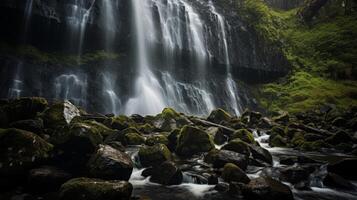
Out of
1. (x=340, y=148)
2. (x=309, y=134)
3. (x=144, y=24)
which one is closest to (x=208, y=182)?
(x=340, y=148)

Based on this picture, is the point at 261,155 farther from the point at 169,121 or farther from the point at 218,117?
the point at 218,117

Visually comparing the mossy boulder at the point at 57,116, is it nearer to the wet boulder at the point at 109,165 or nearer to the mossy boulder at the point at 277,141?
the wet boulder at the point at 109,165

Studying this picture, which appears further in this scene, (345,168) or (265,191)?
(345,168)

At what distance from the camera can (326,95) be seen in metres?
35.1

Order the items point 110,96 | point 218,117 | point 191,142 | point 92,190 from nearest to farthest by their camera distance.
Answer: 1. point 92,190
2. point 191,142
3. point 218,117
4. point 110,96

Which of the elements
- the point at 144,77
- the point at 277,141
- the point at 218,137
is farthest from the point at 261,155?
the point at 144,77

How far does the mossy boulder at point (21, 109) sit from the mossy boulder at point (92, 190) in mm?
4883

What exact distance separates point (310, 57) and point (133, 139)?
4007 centimetres

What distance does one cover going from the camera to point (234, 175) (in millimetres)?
7695

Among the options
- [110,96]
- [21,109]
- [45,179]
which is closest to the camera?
[45,179]

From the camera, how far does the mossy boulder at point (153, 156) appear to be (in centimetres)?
892

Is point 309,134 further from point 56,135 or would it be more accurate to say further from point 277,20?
point 277,20

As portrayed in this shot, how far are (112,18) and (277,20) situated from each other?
107 ft

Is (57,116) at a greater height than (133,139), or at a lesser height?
greater
